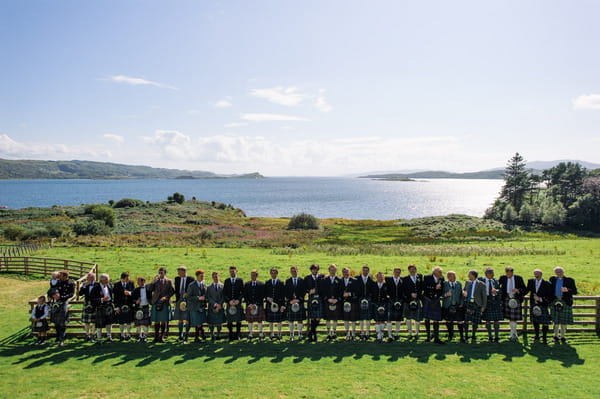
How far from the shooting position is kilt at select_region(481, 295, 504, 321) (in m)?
11.5

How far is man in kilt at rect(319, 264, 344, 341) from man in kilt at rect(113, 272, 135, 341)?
6.49 meters

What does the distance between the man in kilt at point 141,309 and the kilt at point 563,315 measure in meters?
13.4

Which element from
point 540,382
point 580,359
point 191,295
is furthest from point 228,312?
point 580,359

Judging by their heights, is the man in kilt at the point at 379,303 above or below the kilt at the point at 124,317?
above

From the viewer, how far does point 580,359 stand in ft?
33.0

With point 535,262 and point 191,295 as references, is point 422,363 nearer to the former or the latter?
point 191,295

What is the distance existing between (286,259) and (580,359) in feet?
71.8

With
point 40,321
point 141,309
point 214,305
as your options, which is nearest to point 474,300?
point 214,305

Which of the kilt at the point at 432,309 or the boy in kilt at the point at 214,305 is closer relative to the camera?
the kilt at the point at 432,309

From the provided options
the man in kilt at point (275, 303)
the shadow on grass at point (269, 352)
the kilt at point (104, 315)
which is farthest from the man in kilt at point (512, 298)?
the kilt at point (104, 315)

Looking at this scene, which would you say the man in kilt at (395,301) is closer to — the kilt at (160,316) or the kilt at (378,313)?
the kilt at (378,313)

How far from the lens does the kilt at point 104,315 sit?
11632 millimetres

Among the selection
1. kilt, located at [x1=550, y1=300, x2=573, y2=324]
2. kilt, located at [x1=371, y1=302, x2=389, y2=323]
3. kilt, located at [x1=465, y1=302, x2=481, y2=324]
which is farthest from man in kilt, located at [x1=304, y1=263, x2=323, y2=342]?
kilt, located at [x1=550, y1=300, x2=573, y2=324]

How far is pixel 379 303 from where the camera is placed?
1181 cm
